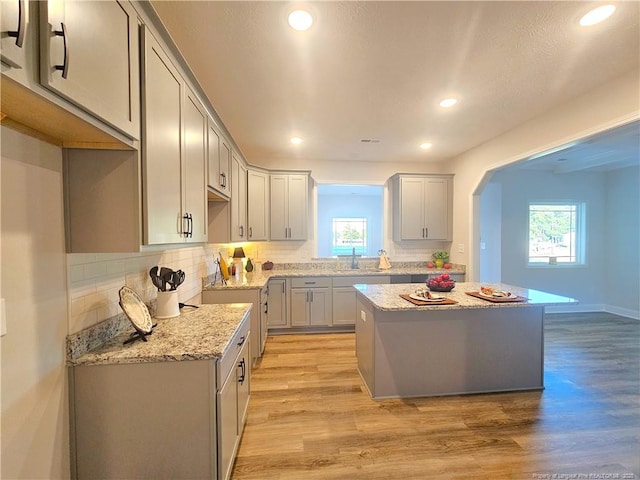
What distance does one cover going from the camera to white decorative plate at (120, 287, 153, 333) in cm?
148

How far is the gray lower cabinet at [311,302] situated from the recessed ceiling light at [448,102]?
102 inches

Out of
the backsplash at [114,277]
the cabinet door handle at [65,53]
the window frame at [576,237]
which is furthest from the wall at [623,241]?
the cabinet door handle at [65,53]

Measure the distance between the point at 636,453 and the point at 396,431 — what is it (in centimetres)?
152

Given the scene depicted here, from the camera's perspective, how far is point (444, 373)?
2.50 meters

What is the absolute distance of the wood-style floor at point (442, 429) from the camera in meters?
1.73

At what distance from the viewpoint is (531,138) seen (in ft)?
10.1

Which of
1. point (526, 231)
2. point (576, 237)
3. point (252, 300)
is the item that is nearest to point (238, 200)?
point (252, 300)

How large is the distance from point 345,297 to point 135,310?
300cm

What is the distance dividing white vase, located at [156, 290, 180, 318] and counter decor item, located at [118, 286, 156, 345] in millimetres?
296

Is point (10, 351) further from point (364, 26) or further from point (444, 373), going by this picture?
point (444, 373)

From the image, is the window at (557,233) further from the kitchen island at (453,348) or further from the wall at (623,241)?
the kitchen island at (453,348)

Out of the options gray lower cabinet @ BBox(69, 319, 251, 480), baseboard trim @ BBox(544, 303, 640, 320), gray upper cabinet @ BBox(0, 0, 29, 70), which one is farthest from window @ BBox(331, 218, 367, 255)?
gray upper cabinet @ BBox(0, 0, 29, 70)

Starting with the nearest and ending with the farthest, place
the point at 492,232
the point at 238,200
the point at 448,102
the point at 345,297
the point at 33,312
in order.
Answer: the point at 33,312, the point at 448,102, the point at 238,200, the point at 345,297, the point at 492,232

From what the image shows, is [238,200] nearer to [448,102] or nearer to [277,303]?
[277,303]
